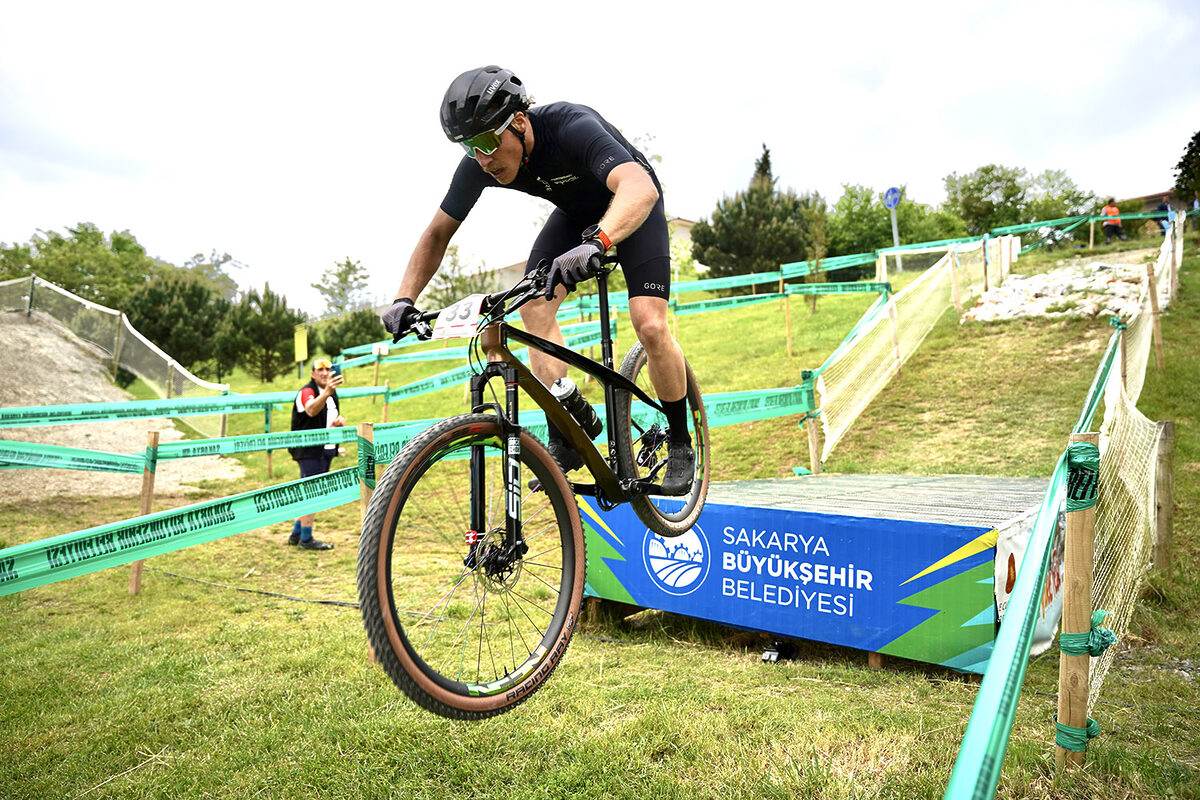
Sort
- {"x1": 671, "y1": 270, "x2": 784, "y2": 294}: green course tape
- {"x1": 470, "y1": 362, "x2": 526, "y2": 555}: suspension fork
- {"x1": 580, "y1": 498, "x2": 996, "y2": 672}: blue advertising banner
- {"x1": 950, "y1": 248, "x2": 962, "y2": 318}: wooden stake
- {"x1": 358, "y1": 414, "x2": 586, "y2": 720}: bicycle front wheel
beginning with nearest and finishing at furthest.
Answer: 1. {"x1": 358, "y1": 414, "x2": 586, "y2": 720}: bicycle front wheel
2. {"x1": 470, "y1": 362, "x2": 526, "y2": 555}: suspension fork
3. {"x1": 580, "y1": 498, "x2": 996, "y2": 672}: blue advertising banner
4. {"x1": 950, "y1": 248, "x2": 962, "y2": 318}: wooden stake
5. {"x1": 671, "y1": 270, "x2": 784, "y2": 294}: green course tape

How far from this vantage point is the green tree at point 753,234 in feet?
119

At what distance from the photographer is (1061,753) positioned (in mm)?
3424

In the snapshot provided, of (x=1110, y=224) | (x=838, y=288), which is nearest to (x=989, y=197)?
(x=1110, y=224)

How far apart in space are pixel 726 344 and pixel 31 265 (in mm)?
48808

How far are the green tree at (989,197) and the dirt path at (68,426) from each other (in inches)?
2348

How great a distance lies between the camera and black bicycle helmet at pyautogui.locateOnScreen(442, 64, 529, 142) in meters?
2.55

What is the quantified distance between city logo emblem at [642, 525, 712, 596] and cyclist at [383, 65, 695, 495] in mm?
2295

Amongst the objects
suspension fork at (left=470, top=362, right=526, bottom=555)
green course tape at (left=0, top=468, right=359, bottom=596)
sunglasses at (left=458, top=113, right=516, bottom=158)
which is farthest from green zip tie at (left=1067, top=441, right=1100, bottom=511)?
green course tape at (left=0, top=468, right=359, bottom=596)

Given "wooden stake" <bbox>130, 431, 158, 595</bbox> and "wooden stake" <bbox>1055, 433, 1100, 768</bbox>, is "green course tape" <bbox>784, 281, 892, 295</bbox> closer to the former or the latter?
"wooden stake" <bbox>130, 431, 158, 595</bbox>

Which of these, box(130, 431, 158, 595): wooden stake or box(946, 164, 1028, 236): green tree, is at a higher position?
box(946, 164, 1028, 236): green tree

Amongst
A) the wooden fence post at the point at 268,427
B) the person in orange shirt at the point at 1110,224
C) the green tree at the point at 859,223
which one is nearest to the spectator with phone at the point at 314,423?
the wooden fence post at the point at 268,427

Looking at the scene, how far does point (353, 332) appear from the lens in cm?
2883

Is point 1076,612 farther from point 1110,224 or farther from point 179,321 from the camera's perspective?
point 1110,224

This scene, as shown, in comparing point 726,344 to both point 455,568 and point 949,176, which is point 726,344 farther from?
point 949,176
